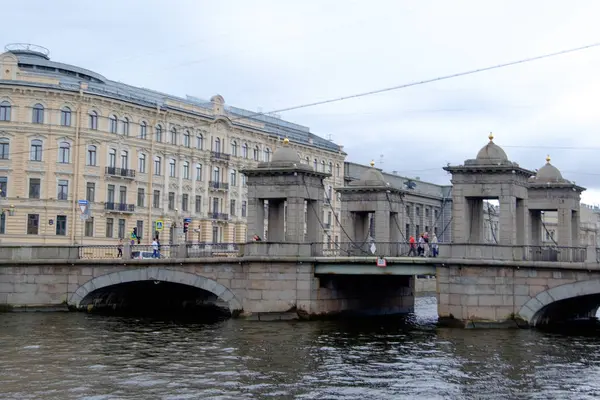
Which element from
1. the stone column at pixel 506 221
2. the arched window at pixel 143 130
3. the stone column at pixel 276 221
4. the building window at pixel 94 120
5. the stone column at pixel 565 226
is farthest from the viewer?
the arched window at pixel 143 130

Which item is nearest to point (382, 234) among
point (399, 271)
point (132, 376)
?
point (399, 271)

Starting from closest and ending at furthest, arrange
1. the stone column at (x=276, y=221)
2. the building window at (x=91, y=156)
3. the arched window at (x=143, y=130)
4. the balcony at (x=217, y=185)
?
the stone column at (x=276, y=221)
the building window at (x=91, y=156)
the arched window at (x=143, y=130)
the balcony at (x=217, y=185)

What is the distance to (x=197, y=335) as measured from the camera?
3088 centimetres

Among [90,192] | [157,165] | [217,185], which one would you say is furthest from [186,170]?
[90,192]

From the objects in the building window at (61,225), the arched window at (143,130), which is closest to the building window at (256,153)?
the arched window at (143,130)

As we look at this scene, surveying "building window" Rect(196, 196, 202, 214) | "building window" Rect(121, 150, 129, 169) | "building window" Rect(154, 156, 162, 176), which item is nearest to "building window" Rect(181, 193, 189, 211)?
"building window" Rect(196, 196, 202, 214)

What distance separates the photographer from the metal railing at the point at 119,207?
62.0 metres

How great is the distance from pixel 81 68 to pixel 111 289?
28941 mm

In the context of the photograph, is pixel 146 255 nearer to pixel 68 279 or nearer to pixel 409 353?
pixel 68 279

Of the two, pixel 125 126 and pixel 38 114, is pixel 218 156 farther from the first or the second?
pixel 38 114

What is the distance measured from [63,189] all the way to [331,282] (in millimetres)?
30590

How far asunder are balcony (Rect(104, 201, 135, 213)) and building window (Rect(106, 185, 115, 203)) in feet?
1.21

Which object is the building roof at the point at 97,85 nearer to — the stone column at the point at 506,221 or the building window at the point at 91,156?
the building window at the point at 91,156

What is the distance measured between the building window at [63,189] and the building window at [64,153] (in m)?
1.42
